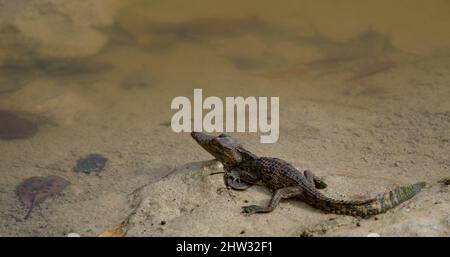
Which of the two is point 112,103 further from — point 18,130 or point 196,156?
point 196,156

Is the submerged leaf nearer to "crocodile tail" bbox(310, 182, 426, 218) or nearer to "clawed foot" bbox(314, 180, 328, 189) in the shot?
"clawed foot" bbox(314, 180, 328, 189)

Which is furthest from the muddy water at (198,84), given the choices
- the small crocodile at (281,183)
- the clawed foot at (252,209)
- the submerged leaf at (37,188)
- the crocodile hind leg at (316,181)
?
the clawed foot at (252,209)

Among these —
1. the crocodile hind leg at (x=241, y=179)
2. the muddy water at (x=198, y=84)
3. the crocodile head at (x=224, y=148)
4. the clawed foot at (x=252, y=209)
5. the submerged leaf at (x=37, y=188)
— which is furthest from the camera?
the muddy water at (x=198, y=84)

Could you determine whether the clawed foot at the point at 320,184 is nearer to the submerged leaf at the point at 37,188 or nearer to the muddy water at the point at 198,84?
the muddy water at the point at 198,84

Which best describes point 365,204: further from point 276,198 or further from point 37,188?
point 37,188

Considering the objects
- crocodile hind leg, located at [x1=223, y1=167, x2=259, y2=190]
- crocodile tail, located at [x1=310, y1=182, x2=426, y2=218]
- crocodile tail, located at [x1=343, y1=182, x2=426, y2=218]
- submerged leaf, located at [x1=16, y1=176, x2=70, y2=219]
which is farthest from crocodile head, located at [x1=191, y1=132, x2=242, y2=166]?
submerged leaf, located at [x1=16, y1=176, x2=70, y2=219]

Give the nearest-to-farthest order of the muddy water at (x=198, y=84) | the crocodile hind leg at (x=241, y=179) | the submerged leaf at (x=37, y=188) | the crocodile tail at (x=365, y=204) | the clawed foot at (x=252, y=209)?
the crocodile tail at (x=365, y=204)
the clawed foot at (x=252, y=209)
the crocodile hind leg at (x=241, y=179)
the submerged leaf at (x=37, y=188)
the muddy water at (x=198, y=84)
